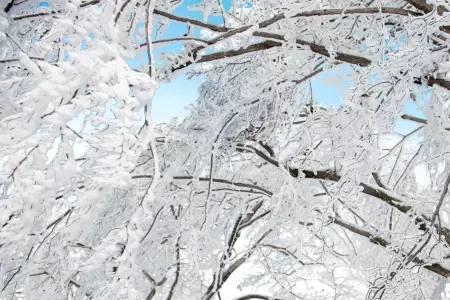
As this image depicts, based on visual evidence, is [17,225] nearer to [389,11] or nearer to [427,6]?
[389,11]

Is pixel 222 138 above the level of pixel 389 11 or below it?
below

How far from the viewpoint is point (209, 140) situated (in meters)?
2.79

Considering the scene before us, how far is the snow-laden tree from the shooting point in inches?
37.0

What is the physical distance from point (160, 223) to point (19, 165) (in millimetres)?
2531

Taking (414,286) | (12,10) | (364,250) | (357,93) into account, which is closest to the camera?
(12,10)

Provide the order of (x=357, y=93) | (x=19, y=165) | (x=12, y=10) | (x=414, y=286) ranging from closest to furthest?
(x=19, y=165) < (x=12, y=10) < (x=357, y=93) < (x=414, y=286)

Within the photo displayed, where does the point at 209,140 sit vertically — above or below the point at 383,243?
below

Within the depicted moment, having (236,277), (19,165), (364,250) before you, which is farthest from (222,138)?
(236,277)

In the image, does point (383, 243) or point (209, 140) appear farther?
point (383, 243)

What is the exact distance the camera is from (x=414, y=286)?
281cm

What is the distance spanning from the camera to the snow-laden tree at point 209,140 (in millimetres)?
939

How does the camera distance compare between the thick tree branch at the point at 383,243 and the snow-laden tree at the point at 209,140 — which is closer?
the snow-laden tree at the point at 209,140

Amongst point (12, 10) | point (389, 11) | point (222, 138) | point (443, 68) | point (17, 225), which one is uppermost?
point (389, 11)

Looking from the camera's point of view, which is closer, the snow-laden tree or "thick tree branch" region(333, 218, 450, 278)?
the snow-laden tree
